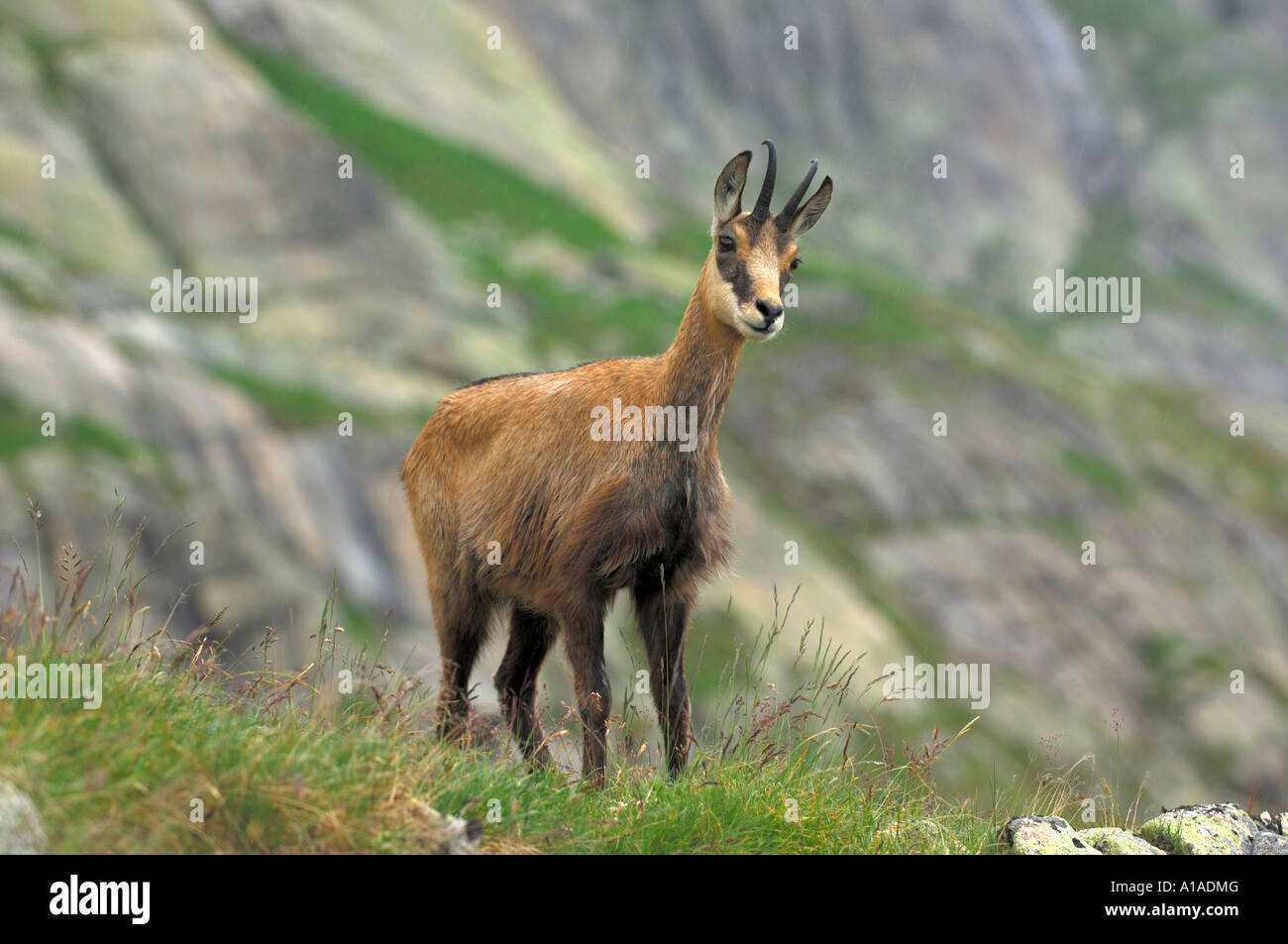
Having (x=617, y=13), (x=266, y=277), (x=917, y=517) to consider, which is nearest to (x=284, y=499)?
(x=266, y=277)

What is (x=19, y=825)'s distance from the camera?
566 centimetres

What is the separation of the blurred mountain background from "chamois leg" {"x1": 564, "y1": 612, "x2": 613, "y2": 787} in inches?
17.8

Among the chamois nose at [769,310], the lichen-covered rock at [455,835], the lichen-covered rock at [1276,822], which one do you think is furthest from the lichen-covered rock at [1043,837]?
the chamois nose at [769,310]

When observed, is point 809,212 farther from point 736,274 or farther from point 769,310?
point 769,310

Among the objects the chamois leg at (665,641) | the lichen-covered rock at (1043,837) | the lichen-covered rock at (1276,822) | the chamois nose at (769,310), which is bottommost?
the lichen-covered rock at (1276,822)

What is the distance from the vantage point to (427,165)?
69.3m

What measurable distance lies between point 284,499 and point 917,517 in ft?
103

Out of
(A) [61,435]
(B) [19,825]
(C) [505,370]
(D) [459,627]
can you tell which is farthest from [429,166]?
(B) [19,825]

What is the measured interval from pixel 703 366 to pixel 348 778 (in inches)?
172

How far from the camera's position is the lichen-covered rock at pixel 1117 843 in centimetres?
761

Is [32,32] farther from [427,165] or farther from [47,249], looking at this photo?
[427,165]

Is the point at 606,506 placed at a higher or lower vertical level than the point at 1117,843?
higher

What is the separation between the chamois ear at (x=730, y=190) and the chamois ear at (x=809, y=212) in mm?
438

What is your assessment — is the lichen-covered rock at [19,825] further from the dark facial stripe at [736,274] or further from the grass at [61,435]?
the grass at [61,435]
